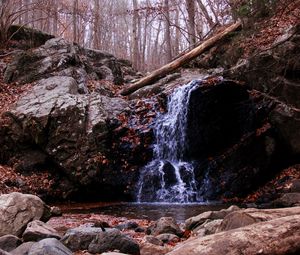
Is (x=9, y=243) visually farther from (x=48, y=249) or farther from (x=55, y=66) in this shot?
(x=55, y=66)

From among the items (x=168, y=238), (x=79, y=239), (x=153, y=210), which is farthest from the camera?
(x=153, y=210)

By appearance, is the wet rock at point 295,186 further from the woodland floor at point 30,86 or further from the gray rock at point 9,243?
the gray rock at point 9,243

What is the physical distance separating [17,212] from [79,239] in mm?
1752

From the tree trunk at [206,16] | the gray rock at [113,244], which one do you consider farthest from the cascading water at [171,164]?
the tree trunk at [206,16]

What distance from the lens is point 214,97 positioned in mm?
13625

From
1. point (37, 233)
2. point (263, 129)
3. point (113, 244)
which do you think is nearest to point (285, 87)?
point (263, 129)

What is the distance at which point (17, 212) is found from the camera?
692cm

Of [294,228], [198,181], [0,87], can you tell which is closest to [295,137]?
[198,181]

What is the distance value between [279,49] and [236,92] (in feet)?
6.61

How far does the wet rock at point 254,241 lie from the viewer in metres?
3.28

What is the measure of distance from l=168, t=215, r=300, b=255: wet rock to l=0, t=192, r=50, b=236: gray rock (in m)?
4.08

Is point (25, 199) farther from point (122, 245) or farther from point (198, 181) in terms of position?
point (198, 181)

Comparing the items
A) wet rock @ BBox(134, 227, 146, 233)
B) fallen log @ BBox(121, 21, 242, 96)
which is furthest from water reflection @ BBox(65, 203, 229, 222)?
fallen log @ BBox(121, 21, 242, 96)

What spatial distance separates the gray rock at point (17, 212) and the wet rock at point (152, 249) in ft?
7.24
